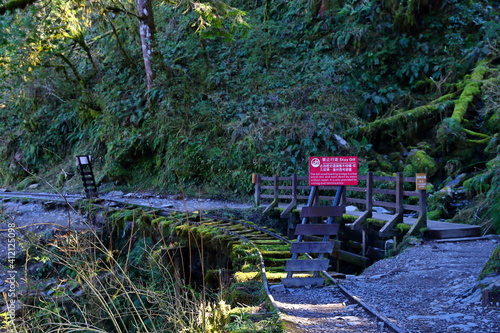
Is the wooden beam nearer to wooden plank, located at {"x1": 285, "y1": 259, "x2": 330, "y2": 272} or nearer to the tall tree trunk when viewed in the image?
wooden plank, located at {"x1": 285, "y1": 259, "x2": 330, "y2": 272}

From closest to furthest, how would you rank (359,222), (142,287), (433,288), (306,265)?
(142,287) → (433,288) → (306,265) → (359,222)

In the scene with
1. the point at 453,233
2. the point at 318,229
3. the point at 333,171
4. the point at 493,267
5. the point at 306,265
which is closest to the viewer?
the point at 493,267

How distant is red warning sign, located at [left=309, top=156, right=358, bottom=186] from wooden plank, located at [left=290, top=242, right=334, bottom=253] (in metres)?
1.16

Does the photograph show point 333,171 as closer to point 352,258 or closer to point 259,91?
point 352,258

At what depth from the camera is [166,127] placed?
1994 centimetres

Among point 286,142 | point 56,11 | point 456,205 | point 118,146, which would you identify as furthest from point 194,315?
point 118,146

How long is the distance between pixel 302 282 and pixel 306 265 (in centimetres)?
29

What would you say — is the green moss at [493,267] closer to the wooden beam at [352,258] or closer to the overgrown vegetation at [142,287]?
the overgrown vegetation at [142,287]

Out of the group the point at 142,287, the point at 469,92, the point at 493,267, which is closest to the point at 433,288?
the point at 493,267

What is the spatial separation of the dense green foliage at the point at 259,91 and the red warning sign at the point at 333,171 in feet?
22.9

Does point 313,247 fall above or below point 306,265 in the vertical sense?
above

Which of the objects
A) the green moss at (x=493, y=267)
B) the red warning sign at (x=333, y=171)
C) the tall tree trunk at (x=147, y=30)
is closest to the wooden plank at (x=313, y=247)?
the red warning sign at (x=333, y=171)

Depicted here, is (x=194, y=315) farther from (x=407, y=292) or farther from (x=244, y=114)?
(x=244, y=114)

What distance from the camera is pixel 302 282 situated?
7480mm
